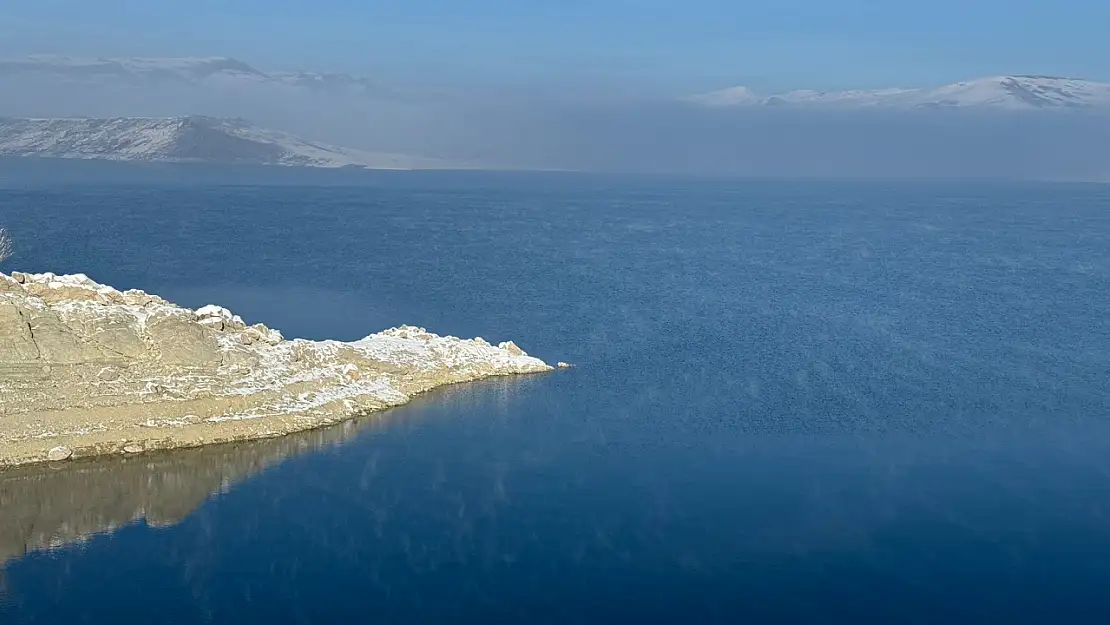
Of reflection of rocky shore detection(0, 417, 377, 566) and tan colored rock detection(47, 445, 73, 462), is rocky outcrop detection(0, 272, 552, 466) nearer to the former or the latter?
tan colored rock detection(47, 445, 73, 462)

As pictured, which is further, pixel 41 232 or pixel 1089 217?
pixel 1089 217

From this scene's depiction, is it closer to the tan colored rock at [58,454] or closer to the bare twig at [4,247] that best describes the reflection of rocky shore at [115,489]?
the tan colored rock at [58,454]

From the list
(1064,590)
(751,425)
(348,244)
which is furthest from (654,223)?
(1064,590)

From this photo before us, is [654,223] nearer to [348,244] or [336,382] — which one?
[348,244]

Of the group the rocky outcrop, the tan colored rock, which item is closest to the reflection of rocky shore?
the tan colored rock

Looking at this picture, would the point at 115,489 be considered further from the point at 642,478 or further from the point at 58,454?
the point at 642,478
